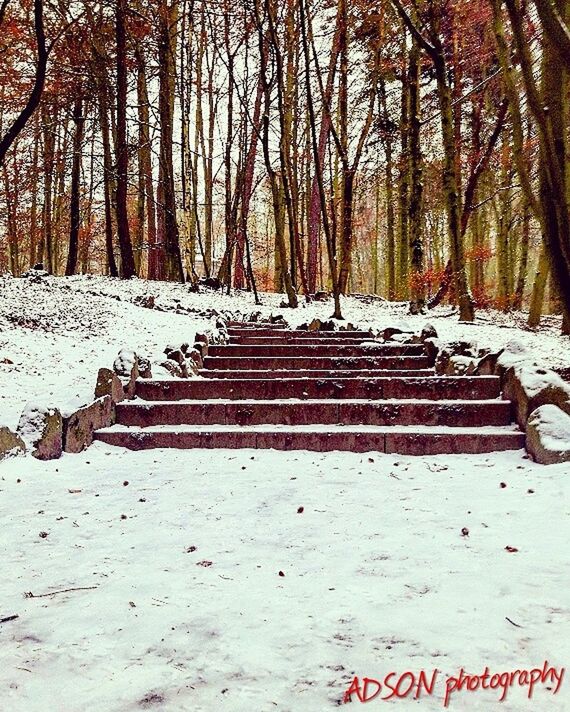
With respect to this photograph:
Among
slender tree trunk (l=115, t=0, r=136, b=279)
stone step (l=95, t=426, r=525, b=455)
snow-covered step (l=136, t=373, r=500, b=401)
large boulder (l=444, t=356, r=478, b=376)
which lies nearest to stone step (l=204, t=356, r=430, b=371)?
large boulder (l=444, t=356, r=478, b=376)

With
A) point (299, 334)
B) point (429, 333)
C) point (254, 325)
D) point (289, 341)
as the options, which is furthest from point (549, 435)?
point (254, 325)

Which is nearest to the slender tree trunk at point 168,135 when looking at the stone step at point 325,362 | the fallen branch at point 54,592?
the stone step at point 325,362

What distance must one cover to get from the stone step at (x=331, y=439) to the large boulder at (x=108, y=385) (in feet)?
1.06

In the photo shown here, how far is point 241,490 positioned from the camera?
2.97 metres

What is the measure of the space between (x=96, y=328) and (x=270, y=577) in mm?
6744

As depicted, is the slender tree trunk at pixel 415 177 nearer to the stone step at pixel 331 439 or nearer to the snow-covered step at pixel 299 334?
the snow-covered step at pixel 299 334

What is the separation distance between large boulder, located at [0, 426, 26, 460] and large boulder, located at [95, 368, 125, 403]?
0.80 m

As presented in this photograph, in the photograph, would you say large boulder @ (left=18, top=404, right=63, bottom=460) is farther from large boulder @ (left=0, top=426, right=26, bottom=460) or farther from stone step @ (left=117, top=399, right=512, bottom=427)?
stone step @ (left=117, top=399, right=512, bottom=427)

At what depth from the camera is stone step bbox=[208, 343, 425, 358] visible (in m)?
6.79

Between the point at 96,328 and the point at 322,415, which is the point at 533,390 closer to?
the point at 322,415

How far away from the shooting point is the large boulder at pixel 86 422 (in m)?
3.56

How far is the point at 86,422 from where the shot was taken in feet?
12.3

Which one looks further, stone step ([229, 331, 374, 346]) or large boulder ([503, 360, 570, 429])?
stone step ([229, 331, 374, 346])

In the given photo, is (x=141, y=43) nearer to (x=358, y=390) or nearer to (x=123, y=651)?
(x=358, y=390)
